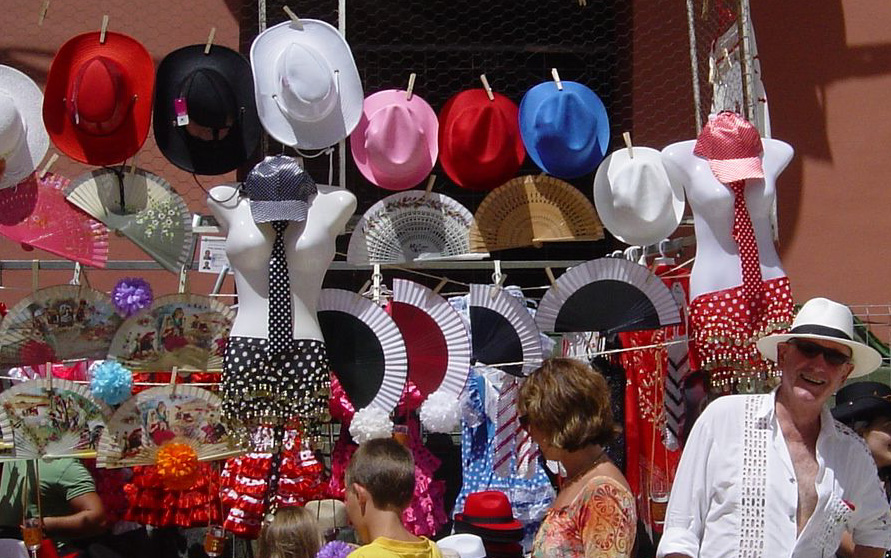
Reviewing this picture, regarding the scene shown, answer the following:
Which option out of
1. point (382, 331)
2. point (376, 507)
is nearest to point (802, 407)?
point (376, 507)

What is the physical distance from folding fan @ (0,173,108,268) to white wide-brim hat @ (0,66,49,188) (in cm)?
6

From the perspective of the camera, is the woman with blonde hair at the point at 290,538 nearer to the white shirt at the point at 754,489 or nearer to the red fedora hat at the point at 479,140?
the white shirt at the point at 754,489

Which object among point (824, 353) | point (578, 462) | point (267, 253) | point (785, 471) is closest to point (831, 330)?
point (824, 353)

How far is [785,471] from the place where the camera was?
263 centimetres

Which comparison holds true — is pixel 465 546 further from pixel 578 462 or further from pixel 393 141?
pixel 393 141

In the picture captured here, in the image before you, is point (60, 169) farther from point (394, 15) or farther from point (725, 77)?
point (725, 77)

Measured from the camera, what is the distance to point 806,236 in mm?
6406

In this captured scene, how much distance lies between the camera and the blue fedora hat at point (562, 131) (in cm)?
421

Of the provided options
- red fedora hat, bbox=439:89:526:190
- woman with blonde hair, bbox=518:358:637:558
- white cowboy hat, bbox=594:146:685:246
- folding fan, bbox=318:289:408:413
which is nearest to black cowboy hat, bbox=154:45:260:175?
folding fan, bbox=318:289:408:413

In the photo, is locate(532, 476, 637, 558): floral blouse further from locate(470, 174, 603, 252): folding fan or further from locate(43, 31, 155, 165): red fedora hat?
locate(43, 31, 155, 165): red fedora hat

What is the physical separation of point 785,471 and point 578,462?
53cm

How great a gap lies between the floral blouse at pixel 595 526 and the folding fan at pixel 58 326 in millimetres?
2005

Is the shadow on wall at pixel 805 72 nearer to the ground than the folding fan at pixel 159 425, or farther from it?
farther from it

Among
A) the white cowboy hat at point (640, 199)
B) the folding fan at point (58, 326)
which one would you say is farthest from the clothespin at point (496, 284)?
the folding fan at point (58, 326)
